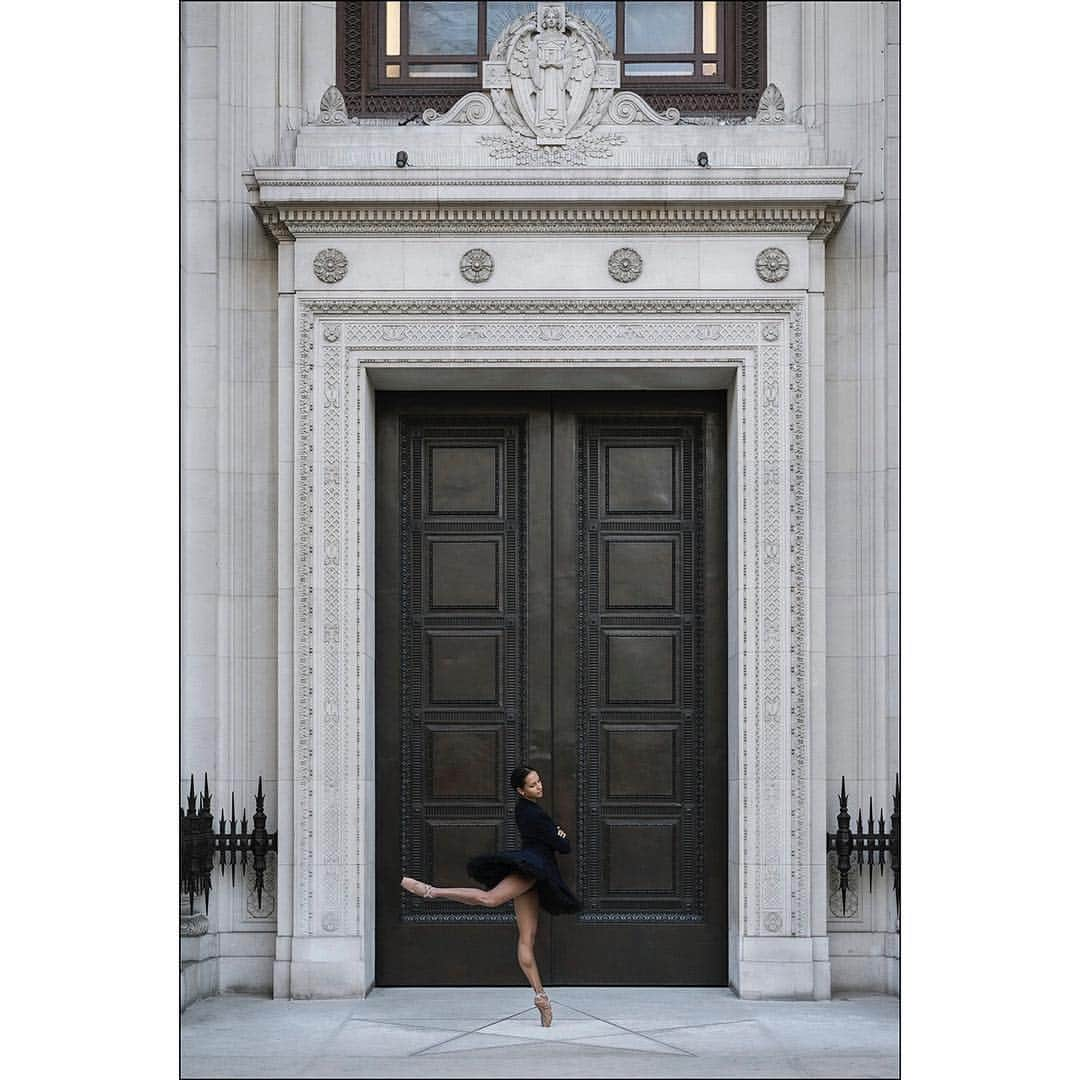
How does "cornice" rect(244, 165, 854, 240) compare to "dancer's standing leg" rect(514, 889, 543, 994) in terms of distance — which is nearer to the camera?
"dancer's standing leg" rect(514, 889, 543, 994)

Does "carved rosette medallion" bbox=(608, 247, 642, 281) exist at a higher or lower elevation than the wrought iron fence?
higher

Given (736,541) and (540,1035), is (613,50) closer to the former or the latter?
(736,541)

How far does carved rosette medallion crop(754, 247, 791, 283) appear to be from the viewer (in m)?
11.8

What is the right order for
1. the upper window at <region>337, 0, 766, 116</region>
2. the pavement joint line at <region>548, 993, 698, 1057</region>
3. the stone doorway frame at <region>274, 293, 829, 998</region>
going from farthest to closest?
the upper window at <region>337, 0, 766, 116</region>, the stone doorway frame at <region>274, 293, 829, 998</region>, the pavement joint line at <region>548, 993, 698, 1057</region>

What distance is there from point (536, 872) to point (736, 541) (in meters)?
2.91

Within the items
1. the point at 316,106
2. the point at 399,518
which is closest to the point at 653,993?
the point at 399,518

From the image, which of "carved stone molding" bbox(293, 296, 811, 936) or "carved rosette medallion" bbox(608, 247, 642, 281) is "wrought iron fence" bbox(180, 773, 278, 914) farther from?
"carved rosette medallion" bbox(608, 247, 642, 281)

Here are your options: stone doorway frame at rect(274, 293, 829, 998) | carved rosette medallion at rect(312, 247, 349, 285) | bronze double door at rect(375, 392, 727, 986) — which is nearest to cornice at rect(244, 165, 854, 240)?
carved rosette medallion at rect(312, 247, 349, 285)

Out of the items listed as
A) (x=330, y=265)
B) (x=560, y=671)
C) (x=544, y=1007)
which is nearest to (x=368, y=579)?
(x=560, y=671)

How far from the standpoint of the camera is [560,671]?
12.2 metres

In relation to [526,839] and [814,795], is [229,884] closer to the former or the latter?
[526,839]

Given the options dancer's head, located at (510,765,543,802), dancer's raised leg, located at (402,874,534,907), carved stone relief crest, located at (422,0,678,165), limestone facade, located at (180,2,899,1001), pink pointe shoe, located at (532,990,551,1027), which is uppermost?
carved stone relief crest, located at (422,0,678,165)

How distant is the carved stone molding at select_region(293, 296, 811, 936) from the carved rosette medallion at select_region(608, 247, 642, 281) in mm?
176

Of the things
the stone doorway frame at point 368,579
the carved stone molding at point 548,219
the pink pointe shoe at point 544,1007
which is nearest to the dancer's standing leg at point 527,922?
the pink pointe shoe at point 544,1007
